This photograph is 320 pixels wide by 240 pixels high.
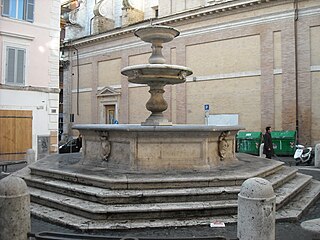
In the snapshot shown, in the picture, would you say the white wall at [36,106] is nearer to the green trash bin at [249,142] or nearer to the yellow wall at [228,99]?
the yellow wall at [228,99]

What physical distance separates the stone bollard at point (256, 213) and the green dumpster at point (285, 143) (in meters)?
14.5

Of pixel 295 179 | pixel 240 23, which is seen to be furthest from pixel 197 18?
pixel 295 179

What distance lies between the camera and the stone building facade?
60.7 ft

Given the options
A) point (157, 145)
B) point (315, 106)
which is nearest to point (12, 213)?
point (157, 145)

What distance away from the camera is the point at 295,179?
26.2 ft

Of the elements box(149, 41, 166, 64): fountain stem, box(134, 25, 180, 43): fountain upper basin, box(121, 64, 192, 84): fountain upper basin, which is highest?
box(134, 25, 180, 43): fountain upper basin

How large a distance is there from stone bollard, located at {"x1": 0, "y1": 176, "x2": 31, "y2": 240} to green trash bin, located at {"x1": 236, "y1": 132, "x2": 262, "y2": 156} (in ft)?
52.3

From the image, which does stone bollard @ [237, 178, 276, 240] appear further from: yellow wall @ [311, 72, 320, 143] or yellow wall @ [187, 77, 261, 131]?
yellow wall @ [187, 77, 261, 131]

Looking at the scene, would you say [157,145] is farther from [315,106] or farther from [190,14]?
[190,14]

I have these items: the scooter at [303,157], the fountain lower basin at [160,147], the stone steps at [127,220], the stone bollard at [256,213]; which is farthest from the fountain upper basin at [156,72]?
the scooter at [303,157]

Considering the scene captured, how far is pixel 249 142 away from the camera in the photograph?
18938 millimetres

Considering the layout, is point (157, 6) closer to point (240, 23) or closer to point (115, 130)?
point (240, 23)

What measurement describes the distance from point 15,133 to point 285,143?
Answer: 1275 cm

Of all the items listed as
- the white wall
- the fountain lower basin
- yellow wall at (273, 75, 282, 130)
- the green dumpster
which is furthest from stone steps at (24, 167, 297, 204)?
yellow wall at (273, 75, 282, 130)
